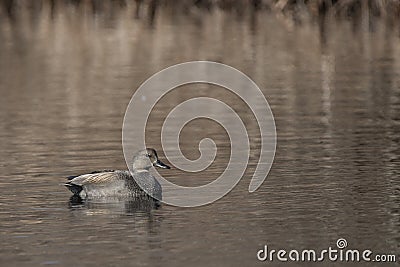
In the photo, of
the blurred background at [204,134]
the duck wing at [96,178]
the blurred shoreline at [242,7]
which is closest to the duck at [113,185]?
the duck wing at [96,178]

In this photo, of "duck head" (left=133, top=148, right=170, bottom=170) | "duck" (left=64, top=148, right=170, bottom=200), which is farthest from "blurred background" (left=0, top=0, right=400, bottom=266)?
"duck head" (left=133, top=148, right=170, bottom=170)

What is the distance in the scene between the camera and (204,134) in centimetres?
1335

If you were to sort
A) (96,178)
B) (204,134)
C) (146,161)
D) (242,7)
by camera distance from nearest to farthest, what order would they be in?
1. (96,178)
2. (146,161)
3. (204,134)
4. (242,7)

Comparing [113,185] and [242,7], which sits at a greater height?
[242,7]

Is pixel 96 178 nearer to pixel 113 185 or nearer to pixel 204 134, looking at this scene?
pixel 113 185

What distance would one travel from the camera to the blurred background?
848 cm

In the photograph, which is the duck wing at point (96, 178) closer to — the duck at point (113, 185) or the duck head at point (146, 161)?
the duck at point (113, 185)

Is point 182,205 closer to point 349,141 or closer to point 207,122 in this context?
point 349,141

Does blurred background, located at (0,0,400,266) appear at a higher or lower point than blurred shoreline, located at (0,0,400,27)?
lower

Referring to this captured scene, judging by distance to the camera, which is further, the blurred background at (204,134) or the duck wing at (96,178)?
the duck wing at (96,178)

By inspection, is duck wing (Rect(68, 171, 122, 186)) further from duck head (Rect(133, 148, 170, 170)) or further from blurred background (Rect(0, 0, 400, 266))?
duck head (Rect(133, 148, 170, 170))

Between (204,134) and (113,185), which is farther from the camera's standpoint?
(204,134)

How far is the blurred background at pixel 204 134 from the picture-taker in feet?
27.8

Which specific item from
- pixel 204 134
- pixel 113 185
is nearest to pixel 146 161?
pixel 113 185
